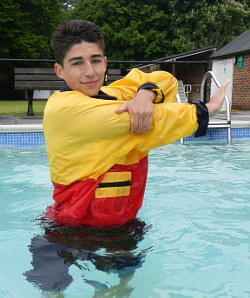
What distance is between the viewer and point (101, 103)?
167 centimetres

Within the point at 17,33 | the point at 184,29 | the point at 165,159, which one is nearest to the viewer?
the point at 165,159

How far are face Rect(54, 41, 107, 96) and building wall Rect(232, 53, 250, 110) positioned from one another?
13.2 meters

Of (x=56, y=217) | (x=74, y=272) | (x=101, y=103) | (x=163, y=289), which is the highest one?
(x=101, y=103)

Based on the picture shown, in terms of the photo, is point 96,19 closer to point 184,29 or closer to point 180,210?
point 184,29

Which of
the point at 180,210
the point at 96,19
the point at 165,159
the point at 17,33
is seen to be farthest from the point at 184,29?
the point at 180,210

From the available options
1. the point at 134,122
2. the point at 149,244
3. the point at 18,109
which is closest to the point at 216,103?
the point at 134,122

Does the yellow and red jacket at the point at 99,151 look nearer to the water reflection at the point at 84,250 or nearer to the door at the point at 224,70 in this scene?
the water reflection at the point at 84,250

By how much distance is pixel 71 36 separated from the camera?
1752mm

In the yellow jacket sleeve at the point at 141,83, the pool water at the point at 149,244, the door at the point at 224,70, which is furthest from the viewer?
the door at the point at 224,70

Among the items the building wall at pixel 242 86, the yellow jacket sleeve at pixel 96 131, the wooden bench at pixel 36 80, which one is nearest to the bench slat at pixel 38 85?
A: the wooden bench at pixel 36 80

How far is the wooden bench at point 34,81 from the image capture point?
955 centimetres

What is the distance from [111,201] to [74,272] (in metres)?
0.51

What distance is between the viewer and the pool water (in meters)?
1.93

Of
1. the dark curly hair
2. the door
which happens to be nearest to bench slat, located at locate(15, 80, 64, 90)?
the door
